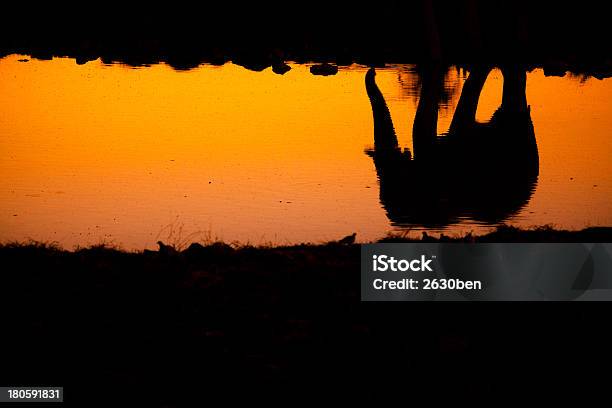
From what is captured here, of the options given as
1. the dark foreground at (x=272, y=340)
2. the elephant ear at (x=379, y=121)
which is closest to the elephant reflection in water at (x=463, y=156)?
the elephant ear at (x=379, y=121)

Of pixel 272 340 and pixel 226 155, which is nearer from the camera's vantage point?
pixel 272 340

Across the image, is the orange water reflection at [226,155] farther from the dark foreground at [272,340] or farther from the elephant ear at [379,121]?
the dark foreground at [272,340]

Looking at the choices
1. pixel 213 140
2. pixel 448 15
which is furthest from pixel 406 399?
pixel 448 15

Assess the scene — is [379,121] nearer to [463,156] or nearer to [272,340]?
[463,156]

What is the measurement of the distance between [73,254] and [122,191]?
886 centimetres

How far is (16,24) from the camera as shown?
5356 centimetres

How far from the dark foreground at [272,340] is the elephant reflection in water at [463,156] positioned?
11449mm

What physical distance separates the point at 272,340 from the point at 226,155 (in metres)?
15.9

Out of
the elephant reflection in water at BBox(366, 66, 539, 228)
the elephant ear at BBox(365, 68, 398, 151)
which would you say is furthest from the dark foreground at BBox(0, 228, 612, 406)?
the elephant ear at BBox(365, 68, 398, 151)

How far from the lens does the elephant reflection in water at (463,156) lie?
22734mm

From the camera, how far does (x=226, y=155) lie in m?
24.6

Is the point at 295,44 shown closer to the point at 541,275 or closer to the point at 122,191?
the point at 122,191

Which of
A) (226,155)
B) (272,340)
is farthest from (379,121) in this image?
(272,340)

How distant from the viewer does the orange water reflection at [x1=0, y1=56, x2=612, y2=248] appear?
1802cm
